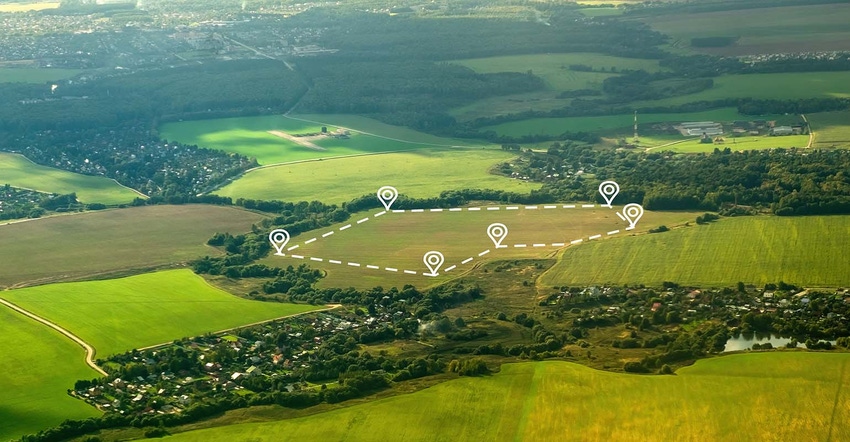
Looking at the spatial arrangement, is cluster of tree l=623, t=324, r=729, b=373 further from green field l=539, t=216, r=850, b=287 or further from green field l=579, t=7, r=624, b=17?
green field l=579, t=7, r=624, b=17

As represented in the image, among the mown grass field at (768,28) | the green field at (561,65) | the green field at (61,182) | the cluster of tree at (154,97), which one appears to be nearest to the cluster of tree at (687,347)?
the green field at (61,182)

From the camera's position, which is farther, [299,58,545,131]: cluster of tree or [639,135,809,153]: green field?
[299,58,545,131]: cluster of tree

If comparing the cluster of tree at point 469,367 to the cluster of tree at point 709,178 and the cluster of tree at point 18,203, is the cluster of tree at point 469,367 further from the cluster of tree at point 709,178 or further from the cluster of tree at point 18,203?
the cluster of tree at point 18,203

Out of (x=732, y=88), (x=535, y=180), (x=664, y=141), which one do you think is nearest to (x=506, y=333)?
(x=535, y=180)

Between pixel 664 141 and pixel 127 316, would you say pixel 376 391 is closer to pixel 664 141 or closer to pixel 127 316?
pixel 127 316

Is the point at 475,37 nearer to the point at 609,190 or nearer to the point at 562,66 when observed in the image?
the point at 562,66

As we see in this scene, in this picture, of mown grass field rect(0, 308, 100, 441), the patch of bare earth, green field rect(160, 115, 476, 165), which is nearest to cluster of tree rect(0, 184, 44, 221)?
green field rect(160, 115, 476, 165)
